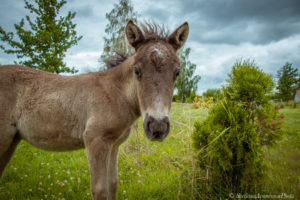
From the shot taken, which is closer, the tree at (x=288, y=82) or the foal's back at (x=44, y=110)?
the foal's back at (x=44, y=110)

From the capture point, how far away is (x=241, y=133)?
2846 mm

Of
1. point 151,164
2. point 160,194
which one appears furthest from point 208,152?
point 151,164

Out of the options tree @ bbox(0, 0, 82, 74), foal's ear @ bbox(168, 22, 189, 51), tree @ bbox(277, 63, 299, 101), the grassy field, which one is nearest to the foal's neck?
foal's ear @ bbox(168, 22, 189, 51)

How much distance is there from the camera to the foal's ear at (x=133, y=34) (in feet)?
9.61

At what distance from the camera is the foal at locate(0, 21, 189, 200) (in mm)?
2543

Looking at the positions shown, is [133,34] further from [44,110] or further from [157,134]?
[44,110]

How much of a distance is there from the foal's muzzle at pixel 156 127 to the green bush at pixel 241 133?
118cm

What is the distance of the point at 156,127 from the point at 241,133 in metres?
1.68

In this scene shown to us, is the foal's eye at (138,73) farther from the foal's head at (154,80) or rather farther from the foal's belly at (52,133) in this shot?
the foal's belly at (52,133)

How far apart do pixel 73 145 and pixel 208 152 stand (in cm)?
249

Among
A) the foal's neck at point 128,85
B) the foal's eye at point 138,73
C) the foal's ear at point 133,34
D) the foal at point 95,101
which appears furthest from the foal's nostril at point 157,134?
the foal's ear at point 133,34

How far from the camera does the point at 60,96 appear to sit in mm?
3000

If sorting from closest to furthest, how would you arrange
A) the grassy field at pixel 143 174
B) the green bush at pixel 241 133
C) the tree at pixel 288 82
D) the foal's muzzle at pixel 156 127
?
the foal's muzzle at pixel 156 127 → the green bush at pixel 241 133 → the grassy field at pixel 143 174 → the tree at pixel 288 82

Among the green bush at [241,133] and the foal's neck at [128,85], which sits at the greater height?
the foal's neck at [128,85]
